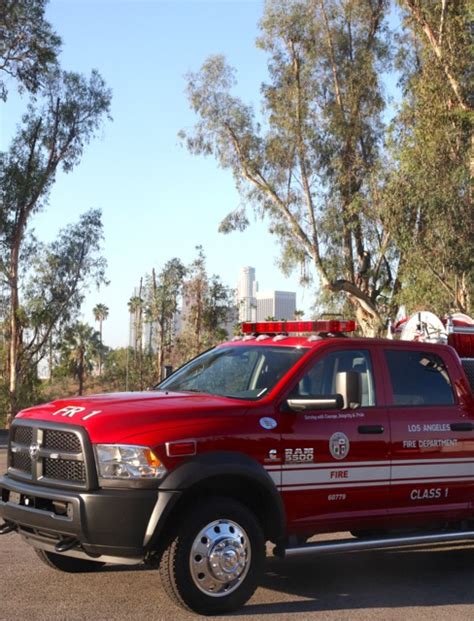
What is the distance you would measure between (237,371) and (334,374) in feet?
2.49

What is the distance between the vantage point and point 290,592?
678 centimetres

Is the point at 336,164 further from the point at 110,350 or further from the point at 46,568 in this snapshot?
the point at 110,350

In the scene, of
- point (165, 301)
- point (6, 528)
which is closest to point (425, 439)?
point (6, 528)

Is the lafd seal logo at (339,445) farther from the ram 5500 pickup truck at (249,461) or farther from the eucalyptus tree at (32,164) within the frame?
the eucalyptus tree at (32,164)

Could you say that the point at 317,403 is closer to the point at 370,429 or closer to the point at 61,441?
the point at 370,429

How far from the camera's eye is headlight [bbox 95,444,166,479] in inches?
232

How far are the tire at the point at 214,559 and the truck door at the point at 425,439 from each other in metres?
1.39

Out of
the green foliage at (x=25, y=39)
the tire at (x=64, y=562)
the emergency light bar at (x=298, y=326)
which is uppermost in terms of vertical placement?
the green foliage at (x=25, y=39)

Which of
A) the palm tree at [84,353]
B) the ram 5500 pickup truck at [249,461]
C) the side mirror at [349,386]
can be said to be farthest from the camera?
the palm tree at [84,353]

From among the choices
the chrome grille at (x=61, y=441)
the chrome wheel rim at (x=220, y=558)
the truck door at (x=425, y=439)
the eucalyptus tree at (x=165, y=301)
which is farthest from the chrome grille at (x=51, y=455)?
the eucalyptus tree at (x=165, y=301)

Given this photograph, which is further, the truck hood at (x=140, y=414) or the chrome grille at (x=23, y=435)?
the chrome grille at (x=23, y=435)

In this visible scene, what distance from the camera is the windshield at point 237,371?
687 cm

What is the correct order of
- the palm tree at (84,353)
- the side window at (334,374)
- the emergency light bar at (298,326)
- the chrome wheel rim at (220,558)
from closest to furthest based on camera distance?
the chrome wheel rim at (220,558), the side window at (334,374), the emergency light bar at (298,326), the palm tree at (84,353)

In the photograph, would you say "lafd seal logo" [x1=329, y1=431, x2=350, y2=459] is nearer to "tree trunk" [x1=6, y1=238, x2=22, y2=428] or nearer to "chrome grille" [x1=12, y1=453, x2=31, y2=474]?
"chrome grille" [x1=12, y1=453, x2=31, y2=474]
